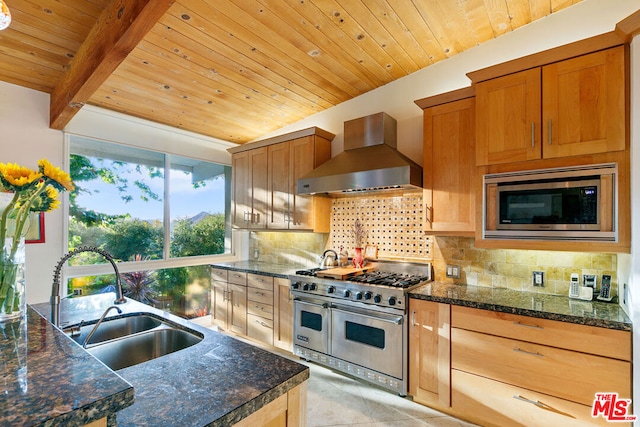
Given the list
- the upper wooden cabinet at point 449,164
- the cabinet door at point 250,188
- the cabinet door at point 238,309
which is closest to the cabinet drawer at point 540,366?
the upper wooden cabinet at point 449,164

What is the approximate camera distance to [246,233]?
180 inches

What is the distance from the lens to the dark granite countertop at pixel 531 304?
5.67 ft

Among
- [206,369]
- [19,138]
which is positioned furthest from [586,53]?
[19,138]

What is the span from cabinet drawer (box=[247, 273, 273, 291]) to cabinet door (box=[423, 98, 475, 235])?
1.72m

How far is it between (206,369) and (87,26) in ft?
8.18

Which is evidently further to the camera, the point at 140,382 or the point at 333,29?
the point at 333,29

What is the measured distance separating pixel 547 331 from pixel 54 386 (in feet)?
7.49

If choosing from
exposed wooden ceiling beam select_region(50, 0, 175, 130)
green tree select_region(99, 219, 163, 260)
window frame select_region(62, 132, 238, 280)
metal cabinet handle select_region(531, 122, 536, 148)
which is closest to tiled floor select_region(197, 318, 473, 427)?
metal cabinet handle select_region(531, 122, 536, 148)

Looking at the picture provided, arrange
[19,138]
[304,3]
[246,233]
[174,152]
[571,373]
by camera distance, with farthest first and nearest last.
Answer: [246,233] → [174,152] → [19,138] → [304,3] → [571,373]

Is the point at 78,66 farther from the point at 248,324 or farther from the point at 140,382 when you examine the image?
the point at 248,324

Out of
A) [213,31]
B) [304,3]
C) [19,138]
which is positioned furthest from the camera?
[19,138]

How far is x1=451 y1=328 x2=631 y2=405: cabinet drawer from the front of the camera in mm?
1673

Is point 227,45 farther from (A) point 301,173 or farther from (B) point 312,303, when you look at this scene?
(B) point 312,303

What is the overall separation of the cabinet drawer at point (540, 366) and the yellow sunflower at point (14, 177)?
2.42 metres
